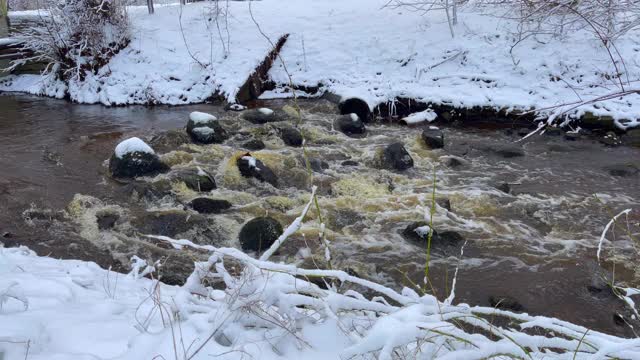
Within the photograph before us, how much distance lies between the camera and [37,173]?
701cm

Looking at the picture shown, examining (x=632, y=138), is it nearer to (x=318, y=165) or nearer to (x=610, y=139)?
(x=610, y=139)

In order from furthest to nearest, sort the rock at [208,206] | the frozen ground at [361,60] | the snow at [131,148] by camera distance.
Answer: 1. the frozen ground at [361,60]
2. the snow at [131,148]
3. the rock at [208,206]

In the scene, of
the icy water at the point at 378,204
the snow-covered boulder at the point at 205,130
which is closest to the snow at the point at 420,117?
the icy water at the point at 378,204

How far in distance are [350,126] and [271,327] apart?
7.51 m

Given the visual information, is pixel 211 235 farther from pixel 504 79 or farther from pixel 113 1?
pixel 113 1

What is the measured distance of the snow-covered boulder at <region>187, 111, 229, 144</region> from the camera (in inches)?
339

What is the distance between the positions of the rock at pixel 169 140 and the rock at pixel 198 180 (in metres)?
1.63

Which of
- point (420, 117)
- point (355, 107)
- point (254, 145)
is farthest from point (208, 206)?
point (420, 117)

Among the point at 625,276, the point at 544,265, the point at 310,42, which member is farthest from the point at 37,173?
the point at 310,42

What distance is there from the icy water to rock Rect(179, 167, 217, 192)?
0.15 m

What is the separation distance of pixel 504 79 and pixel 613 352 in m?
10.1

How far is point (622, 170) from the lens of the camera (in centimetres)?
727

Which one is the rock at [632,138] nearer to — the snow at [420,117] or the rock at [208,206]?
the snow at [420,117]

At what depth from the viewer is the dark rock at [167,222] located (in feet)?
18.0
